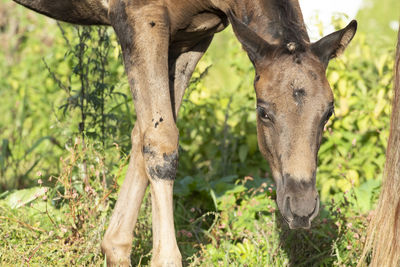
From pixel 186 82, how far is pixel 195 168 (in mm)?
1870

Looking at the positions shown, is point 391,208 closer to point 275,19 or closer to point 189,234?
point 275,19

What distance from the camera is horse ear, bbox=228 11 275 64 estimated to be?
3154mm

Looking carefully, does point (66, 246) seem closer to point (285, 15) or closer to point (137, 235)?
point (137, 235)

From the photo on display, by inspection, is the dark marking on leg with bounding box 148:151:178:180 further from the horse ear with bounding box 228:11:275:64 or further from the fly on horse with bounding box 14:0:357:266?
the horse ear with bounding box 228:11:275:64

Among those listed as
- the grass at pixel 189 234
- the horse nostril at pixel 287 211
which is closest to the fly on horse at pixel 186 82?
the horse nostril at pixel 287 211

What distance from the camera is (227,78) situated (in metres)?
9.45

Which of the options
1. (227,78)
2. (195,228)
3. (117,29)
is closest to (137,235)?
(195,228)

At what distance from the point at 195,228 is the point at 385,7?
402 inches

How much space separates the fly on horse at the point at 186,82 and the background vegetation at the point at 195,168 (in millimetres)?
348

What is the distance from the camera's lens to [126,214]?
382cm

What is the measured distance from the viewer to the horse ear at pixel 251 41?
10.3 ft

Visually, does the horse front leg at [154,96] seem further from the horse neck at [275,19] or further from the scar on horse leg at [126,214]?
the horse neck at [275,19]

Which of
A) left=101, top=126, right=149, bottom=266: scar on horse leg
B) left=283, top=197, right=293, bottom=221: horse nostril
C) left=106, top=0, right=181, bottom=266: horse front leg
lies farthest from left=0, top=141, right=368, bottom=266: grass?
left=283, top=197, right=293, bottom=221: horse nostril

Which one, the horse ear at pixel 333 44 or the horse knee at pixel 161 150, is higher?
the horse ear at pixel 333 44
